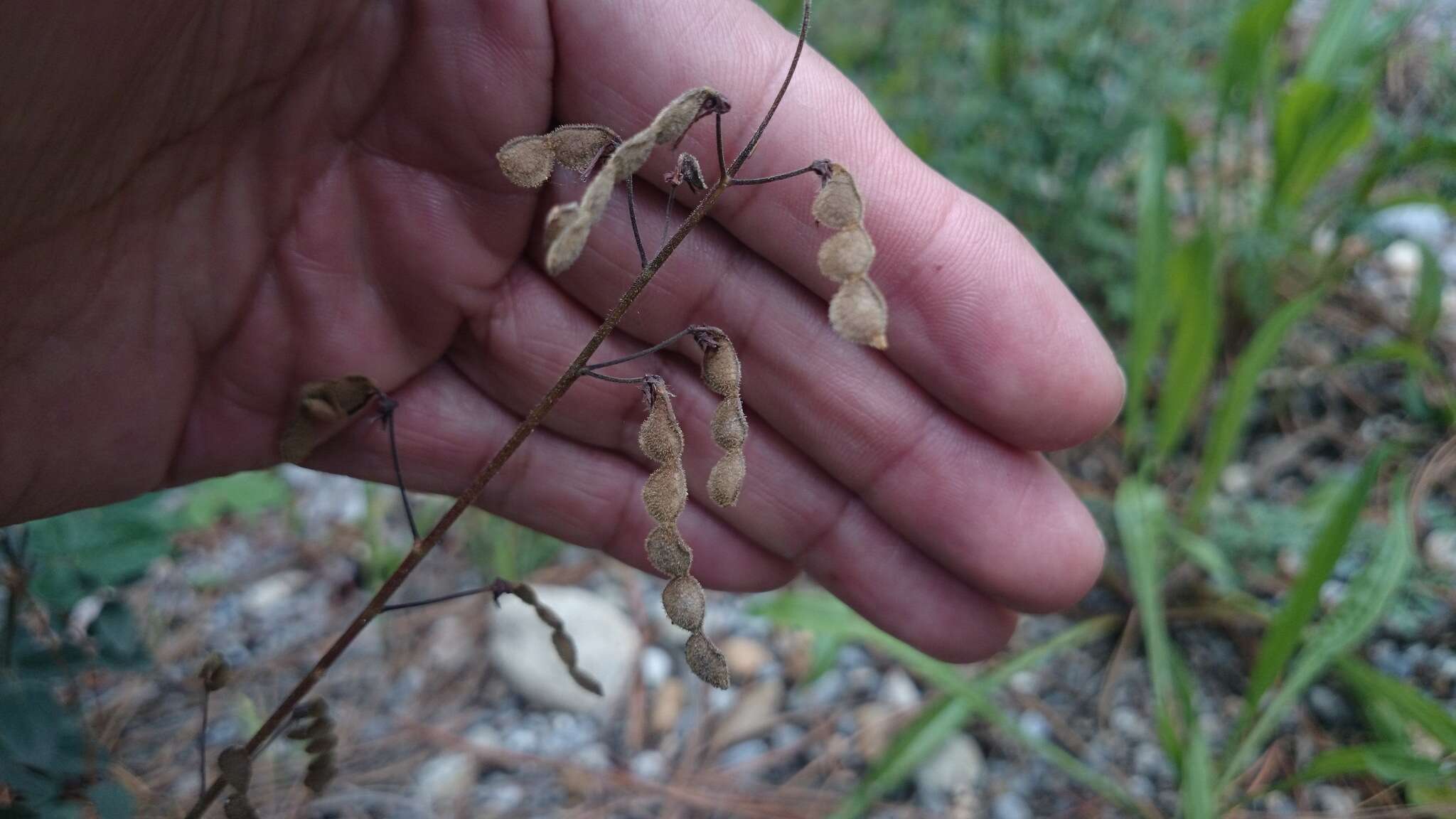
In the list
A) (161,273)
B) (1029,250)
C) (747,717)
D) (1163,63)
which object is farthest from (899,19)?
(161,273)

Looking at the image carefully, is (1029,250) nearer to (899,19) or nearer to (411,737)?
(411,737)

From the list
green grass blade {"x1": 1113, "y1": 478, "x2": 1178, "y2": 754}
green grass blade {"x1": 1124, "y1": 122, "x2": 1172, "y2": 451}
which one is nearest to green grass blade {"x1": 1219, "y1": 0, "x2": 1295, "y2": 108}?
green grass blade {"x1": 1124, "y1": 122, "x2": 1172, "y2": 451}

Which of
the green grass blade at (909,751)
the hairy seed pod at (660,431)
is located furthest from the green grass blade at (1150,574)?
the hairy seed pod at (660,431)

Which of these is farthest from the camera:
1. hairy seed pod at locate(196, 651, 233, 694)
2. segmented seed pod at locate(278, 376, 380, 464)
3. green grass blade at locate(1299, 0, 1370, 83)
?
green grass blade at locate(1299, 0, 1370, 83)

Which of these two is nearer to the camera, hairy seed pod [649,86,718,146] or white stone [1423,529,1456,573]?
hairy seed pod [649,86,718,146]

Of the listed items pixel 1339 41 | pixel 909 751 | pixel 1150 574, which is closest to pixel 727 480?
pixel 909 751

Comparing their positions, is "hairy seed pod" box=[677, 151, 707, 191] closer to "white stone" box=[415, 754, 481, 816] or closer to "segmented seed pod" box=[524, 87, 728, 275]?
"segmented seed pod" box=[524, 87, 728, 275]
